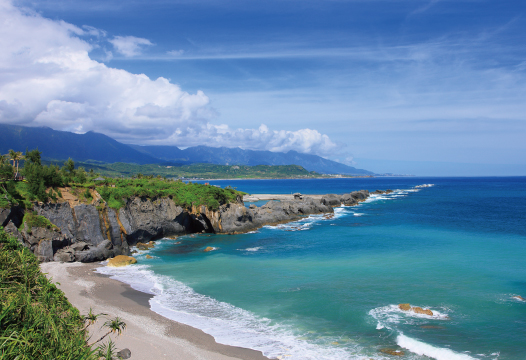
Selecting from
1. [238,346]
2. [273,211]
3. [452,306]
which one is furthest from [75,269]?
[273,211]

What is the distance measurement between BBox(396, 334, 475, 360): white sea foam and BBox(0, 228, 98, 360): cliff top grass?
15.6 metres

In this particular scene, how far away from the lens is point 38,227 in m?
32.0

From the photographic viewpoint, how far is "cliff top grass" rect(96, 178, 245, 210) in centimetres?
4131

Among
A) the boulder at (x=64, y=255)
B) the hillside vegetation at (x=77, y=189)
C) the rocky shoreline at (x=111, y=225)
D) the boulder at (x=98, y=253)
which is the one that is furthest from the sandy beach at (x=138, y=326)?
the hillside vegetation at (x=77, y=189)

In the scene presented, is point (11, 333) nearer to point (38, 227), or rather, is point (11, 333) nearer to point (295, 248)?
point (38, 227)

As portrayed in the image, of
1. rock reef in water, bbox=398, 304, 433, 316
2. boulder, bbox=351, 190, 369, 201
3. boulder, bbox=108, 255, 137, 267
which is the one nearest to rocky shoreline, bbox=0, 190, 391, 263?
boulder, bbox=108, 255, 137, 267

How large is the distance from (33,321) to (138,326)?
911 cm

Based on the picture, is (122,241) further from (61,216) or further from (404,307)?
(404,307)

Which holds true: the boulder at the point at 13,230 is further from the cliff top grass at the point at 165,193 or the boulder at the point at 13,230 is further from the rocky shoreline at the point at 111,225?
the cliff top grass at the point at 165,193

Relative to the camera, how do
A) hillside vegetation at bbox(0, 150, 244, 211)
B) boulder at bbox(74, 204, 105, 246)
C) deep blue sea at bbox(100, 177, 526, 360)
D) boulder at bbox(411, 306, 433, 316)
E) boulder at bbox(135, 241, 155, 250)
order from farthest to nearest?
boulder at bbox(135, 241, 155, 250) < boulder at bbox(74, 204, 105, 246) < hillside vegetation at bbox(0, 150, 244, 211) < boulder at bbox(411, 306, 433, 316) < deep blue sea at bbox(100, 177, 526, 360)

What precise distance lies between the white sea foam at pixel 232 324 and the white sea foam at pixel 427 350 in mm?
2788

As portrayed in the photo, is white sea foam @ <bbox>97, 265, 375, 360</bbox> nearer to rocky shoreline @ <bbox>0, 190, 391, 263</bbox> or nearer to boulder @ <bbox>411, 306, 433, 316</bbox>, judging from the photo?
boulder @ <bbox>411, 306, 433, 316</bbox>

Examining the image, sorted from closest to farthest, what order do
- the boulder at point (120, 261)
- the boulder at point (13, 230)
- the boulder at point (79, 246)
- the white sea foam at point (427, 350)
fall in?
the white sea foam at point (427, 350), the boulder at point (13, 230), the boulder at point (120, 261), the boulder at point (79, 246)

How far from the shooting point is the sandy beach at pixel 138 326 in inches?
660
